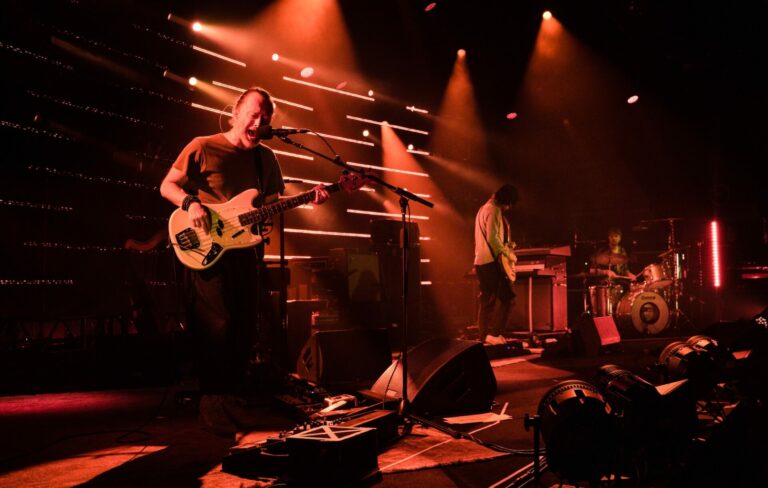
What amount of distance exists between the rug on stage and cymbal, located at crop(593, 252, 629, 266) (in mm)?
7243

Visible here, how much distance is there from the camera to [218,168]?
3.49 meters

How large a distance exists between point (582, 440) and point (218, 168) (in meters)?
2.57

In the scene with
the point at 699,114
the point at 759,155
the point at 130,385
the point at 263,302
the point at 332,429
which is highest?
the point at 699,114

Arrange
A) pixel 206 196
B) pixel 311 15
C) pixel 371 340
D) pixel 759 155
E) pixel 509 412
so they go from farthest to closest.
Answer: pixel 759 155, pixel 311 15, pixel 371 340, pixel 509 412, pixel 206 196

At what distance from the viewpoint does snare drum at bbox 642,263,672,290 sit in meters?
9.48

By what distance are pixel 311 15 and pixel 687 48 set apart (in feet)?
24.9

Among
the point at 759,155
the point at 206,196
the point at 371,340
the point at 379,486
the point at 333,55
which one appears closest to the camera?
the point at 379,486

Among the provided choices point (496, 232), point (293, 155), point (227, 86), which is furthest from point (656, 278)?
point (227, 86)

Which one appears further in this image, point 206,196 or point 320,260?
point 320,260

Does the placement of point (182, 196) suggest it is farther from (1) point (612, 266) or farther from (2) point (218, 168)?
(1) point (612, 266)

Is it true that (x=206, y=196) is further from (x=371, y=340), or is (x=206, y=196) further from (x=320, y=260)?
(x=320, y=260)

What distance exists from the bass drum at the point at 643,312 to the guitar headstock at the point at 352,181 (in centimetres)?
727

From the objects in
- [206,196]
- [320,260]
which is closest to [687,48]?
[320,260]

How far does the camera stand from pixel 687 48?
1134cm
